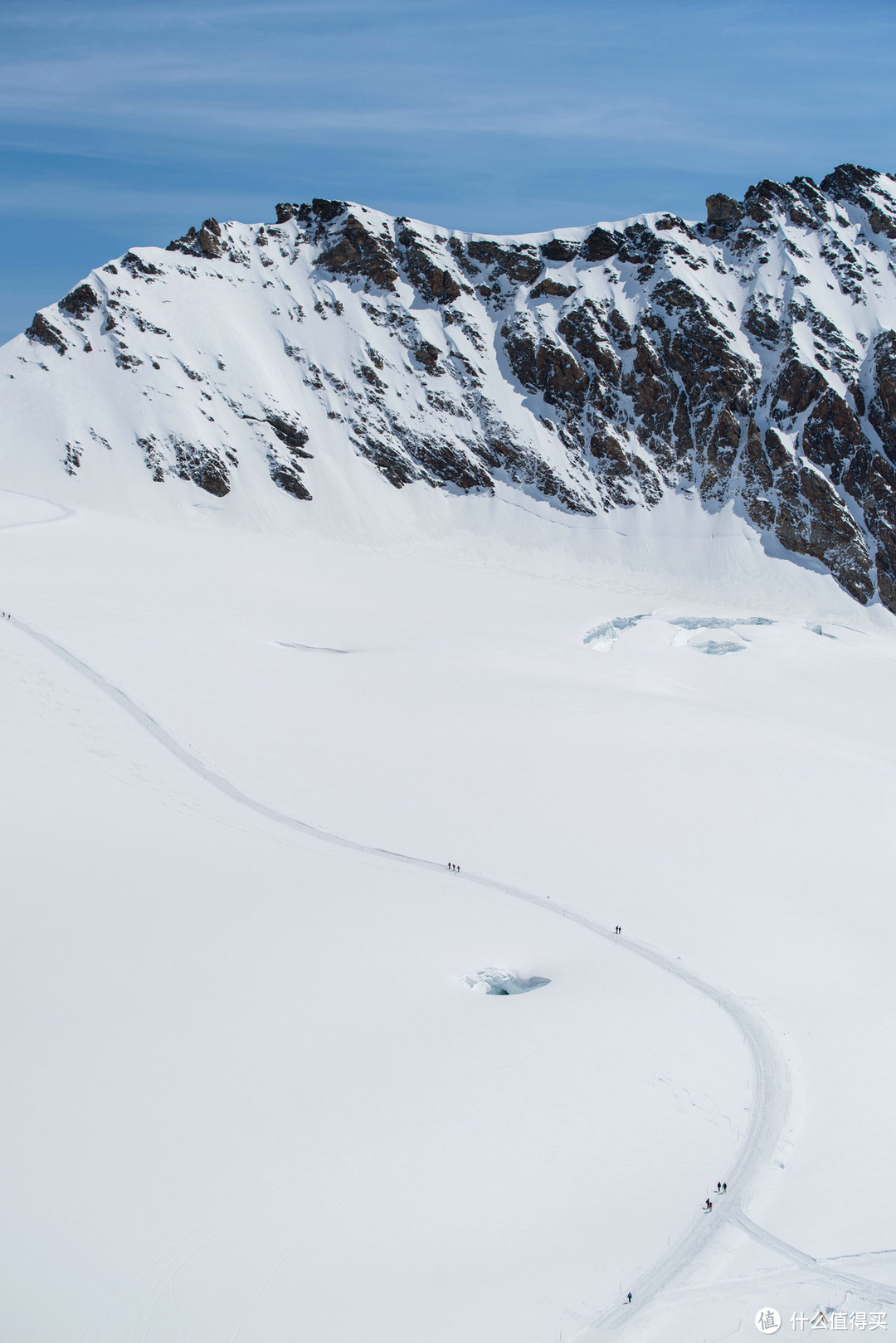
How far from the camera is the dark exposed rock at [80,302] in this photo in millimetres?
83812

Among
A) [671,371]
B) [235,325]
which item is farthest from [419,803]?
[671,371]

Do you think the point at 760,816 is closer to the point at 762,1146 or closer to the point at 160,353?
the point at 762,1146

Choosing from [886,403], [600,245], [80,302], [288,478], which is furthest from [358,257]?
[886,403]

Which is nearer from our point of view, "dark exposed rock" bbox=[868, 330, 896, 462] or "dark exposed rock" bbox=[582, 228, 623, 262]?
"dark exposed rock" bbox=[868, 330, 896, 462]

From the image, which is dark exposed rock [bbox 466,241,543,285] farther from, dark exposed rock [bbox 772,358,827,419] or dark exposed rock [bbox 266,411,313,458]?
dark exposed rock [bbox 266,411,313,458]

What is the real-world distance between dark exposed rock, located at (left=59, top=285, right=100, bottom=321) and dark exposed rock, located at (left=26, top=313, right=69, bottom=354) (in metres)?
2.92

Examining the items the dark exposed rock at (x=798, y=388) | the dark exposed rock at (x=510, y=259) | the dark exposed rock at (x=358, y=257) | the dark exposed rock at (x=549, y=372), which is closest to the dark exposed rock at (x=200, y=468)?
the dark exposed rock at (x=358, y=257)

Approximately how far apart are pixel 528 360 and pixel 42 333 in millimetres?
46271

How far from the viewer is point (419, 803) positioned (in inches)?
1228

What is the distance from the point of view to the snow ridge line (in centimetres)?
1319

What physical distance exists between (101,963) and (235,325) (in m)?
80.8

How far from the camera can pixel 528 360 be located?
98.2m

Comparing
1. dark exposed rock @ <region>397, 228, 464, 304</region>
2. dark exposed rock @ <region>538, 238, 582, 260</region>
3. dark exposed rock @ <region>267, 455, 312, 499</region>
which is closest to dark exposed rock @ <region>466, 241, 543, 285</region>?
dark exposed rock @ <region>538, 238, 582, 260</region>

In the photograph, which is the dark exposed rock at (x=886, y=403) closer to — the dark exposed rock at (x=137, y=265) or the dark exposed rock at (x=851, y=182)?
the dark exposed rock at (x=851, y=182)
